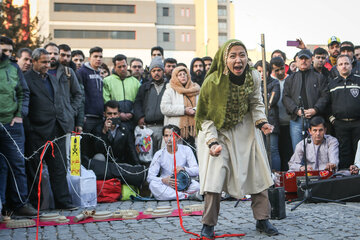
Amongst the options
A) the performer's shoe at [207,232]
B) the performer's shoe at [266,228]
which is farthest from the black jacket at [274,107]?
the performer's shoe at [207,232]

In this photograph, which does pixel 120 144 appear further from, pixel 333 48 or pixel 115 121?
pixel 333 48

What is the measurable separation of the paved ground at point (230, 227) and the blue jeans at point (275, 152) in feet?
7.26

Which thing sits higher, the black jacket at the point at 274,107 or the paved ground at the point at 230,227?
the black jacket at the point at 274,107

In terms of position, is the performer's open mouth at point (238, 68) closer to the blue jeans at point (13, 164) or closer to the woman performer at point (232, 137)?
the woman performer at point (232, 137)

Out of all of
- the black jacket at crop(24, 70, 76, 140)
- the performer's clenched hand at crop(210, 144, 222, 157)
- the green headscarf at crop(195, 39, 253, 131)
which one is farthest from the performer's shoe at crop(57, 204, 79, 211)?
the performer's clenched hand at crop(210, 144, 222, 157)

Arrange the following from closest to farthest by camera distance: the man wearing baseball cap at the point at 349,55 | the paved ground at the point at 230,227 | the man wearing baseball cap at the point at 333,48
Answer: the paved ground at the point at 230,227 → the man wearing baseball cap at the point at 349,55 → the man wearing baseball cap at the point at 333,48

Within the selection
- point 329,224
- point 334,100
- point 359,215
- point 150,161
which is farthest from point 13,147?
point 334,100

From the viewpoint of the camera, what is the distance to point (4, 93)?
21.8ft

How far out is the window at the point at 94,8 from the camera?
55319 mm

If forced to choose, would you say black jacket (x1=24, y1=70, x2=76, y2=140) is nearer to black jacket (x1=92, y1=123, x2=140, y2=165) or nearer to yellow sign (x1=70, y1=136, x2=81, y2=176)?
yellow sign (x1=70, y1=136, x2=81, y2=176)

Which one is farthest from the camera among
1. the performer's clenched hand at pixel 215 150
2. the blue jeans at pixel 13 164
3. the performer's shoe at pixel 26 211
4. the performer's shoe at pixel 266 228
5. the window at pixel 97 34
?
the window at pixel 97 34

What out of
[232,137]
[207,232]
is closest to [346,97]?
[232,137]

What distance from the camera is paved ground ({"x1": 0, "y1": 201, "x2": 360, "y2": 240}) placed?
5105 millimetres

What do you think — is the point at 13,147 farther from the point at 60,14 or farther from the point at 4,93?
the point at 60,14
